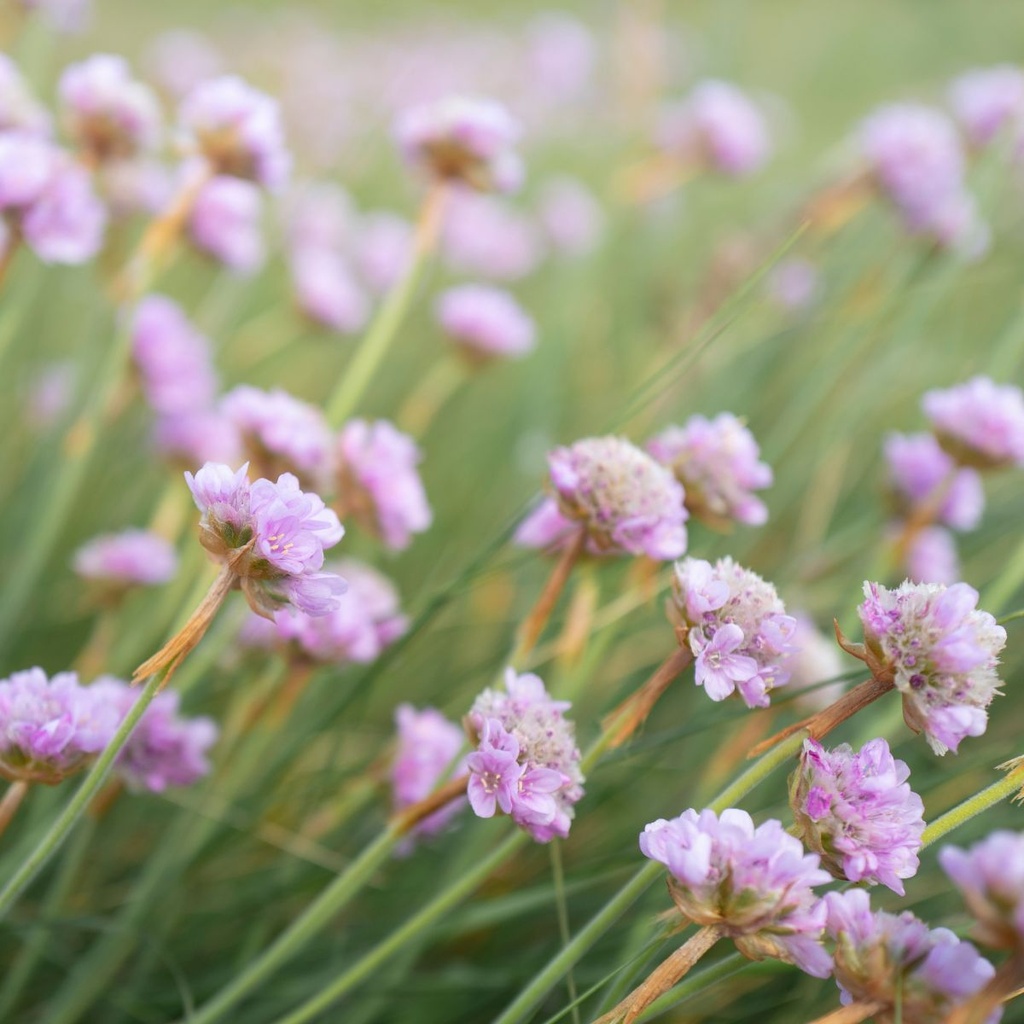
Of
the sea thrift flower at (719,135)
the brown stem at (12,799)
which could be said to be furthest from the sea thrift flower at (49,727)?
the sea thrift flower at (719,135)

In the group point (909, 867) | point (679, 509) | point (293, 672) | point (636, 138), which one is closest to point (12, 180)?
point (293, 672)

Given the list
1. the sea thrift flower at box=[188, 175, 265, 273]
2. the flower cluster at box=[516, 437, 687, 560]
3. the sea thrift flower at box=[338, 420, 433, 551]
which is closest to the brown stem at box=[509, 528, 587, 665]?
the flower cluster at box=[516, 437, 687, 560]

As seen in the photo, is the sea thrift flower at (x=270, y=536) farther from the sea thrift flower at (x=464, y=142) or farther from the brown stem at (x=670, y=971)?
the sea thrift flower at (x=464, y=142)

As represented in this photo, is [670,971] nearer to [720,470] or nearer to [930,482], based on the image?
[720,470]

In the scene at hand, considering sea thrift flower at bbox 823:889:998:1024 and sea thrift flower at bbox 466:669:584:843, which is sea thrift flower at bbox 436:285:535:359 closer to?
sea thrift flower at bbox 466:669:584:843

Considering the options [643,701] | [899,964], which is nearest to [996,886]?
[899,964]
